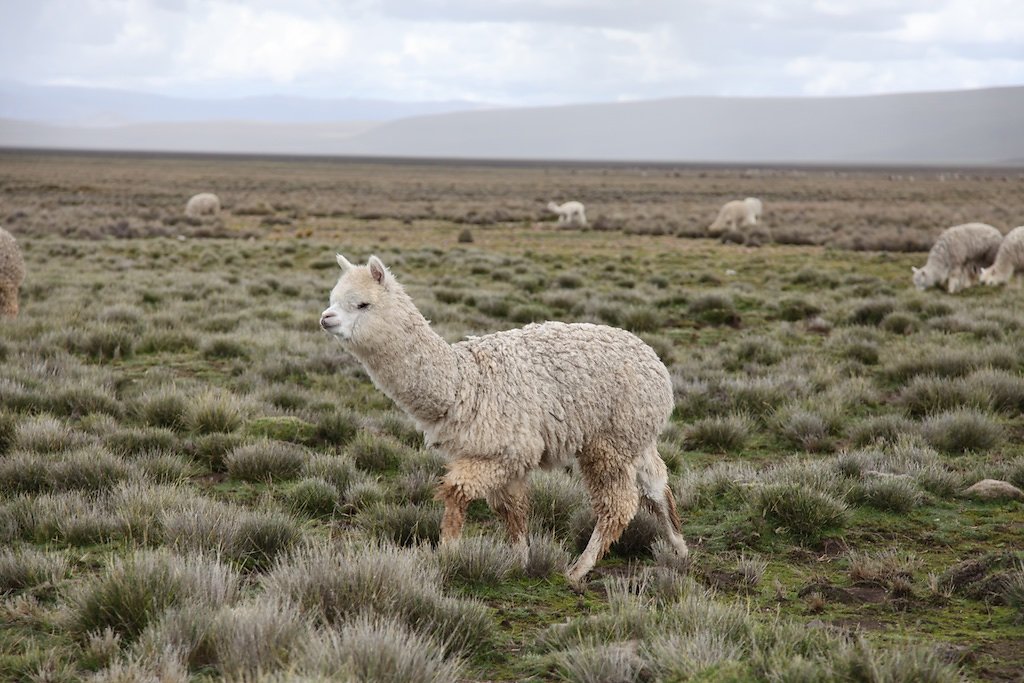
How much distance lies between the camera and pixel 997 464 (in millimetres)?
6781

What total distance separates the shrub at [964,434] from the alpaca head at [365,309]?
16.6 feet

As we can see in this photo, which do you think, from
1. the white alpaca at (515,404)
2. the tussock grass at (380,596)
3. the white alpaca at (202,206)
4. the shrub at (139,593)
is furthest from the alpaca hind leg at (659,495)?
the white alpaca at (202,206)

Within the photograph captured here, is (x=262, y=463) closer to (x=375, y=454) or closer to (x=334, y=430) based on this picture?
(x=375, y=454)

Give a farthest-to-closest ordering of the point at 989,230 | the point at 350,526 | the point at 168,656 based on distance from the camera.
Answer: the point at 989,230
the point at 350,526
the point at 168,656

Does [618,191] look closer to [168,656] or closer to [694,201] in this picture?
[694,201]

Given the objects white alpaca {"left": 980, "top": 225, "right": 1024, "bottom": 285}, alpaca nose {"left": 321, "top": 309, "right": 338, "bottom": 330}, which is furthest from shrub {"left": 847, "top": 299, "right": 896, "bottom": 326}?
alpaca nose {"left": 321, "top": 309, "right": 338, "bottom": 330}

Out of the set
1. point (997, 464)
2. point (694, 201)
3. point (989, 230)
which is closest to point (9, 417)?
point (997, 464)

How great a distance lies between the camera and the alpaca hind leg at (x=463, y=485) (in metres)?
4.78

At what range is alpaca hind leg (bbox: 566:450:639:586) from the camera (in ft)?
16.6

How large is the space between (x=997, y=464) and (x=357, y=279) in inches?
206

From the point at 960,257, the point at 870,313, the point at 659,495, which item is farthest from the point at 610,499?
the point at 960,257

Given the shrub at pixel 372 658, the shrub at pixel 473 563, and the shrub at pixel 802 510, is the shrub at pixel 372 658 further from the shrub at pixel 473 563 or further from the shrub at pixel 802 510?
the shrub at pixel 802 510

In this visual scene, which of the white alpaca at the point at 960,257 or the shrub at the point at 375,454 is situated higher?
the white alpaca at the point at 960,257

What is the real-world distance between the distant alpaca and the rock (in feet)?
37.7
